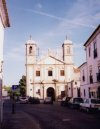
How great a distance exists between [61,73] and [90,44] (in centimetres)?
2832

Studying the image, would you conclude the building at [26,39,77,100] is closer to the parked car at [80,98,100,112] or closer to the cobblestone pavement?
the parked car at [80,98,100,112]

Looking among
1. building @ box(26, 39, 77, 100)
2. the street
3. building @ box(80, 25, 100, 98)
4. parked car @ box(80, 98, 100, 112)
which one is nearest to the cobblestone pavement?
the street

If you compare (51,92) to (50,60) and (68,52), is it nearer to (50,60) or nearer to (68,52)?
(50,60)

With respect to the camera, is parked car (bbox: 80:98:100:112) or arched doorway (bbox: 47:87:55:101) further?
arched doorway (bbox: 47:87:55:101)

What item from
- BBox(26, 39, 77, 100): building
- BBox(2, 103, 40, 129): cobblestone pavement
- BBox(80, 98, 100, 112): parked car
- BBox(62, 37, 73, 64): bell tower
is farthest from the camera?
BBox(62, 37, 73, 64): bell tower

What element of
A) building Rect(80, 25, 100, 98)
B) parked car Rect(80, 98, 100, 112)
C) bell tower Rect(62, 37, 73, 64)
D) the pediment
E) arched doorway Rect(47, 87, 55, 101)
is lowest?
parked car Rect(80, 98, 100, 112)

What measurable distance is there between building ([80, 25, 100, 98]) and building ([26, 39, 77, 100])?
20768mm

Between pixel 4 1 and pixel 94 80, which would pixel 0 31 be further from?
pixel 94 80

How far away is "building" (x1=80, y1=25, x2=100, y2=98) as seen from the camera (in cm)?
3544

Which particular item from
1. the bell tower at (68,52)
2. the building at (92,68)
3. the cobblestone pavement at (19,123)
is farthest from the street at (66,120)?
the bell tower at (68,52)

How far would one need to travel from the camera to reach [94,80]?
37.5 meters

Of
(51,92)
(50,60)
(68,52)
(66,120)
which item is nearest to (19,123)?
(66,120)

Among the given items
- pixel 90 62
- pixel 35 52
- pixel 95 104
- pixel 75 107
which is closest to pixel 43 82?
pixel 35 52

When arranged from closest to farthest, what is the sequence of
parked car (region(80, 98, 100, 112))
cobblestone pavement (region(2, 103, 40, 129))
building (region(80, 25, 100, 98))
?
cobblestone pavement (region(2, 103, 40, 129)) < parked car (region(80, 98, 100, 112)) < building (region(80, 25, 100, 98))
